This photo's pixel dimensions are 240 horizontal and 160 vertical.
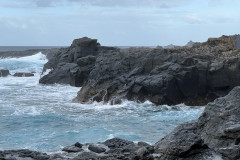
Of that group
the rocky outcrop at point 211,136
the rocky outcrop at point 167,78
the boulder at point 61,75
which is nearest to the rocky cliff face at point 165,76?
the rocky outcrop at point 167,78

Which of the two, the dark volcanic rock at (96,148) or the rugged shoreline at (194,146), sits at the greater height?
the rugged shoreline at (194,146)

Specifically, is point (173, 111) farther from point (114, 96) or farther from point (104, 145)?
point (104, 145)

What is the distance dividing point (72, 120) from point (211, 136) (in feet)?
38.2

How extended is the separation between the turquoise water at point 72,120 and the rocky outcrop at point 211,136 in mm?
5248

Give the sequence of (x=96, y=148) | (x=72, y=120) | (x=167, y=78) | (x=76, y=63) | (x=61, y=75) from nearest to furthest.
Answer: (x=96, y=148) → (x=72, y=120) → (x=167, y=78) → (x=76, y=63) → (x=61, y=75)

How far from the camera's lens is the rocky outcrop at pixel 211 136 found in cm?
789

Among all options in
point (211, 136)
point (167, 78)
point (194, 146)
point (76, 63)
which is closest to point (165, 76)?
point (167, 78)

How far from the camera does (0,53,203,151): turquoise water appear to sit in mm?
15477

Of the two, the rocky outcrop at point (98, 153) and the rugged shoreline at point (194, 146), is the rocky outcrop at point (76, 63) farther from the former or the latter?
the rugged shoreline at point (194, 146)

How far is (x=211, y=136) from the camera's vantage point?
353 inches

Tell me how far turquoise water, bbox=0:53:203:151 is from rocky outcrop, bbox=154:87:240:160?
5248 mm

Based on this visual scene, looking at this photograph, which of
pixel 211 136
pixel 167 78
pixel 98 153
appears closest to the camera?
pixel 211 136

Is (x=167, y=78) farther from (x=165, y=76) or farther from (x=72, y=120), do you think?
(x=72, y=120)

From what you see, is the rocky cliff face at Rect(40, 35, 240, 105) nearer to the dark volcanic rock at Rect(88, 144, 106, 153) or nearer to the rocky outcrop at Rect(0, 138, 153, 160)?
the rocky outcrop at Rect(0, 138, 153, 160)
